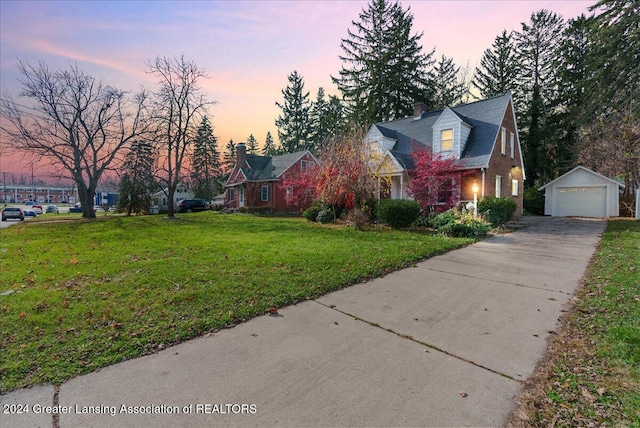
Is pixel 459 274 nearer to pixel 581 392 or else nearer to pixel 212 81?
pixel 581 392

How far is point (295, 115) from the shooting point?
165 feet

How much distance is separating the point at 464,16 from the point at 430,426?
468 inches

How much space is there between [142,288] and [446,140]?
16.7m

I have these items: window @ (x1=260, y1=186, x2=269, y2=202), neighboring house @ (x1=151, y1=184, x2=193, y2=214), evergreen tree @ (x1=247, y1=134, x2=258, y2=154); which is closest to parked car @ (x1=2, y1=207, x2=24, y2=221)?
neighboring house @ (x1=151, y1=184, x2=193, y2=214)

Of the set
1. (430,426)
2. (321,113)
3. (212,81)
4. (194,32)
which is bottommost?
(430,426)

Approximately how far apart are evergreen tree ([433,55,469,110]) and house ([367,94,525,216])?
17.9 metres

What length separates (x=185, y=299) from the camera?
14.2 ft

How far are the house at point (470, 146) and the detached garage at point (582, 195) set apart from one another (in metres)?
4.08

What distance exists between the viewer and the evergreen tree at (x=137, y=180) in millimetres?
26667

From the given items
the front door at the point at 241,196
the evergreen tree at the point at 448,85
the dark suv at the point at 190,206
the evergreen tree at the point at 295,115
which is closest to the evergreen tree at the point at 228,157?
the evergreen tree at the point at 295,115

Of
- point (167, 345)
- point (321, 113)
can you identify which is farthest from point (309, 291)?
point (321, 113)

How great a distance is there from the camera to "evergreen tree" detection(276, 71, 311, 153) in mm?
49688

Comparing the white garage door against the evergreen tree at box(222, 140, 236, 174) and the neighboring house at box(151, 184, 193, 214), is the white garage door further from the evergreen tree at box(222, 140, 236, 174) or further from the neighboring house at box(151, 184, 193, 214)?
the evergreen tree at box(222, 140, 236, 174)

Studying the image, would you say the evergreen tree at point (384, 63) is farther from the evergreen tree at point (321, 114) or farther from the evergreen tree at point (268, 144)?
the evergreen tree at point (268, 144)
